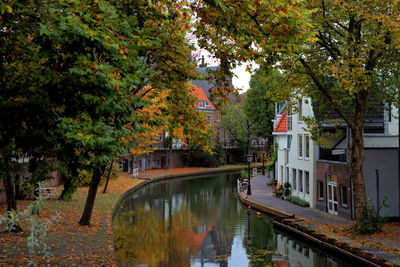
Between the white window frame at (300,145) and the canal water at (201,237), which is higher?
the white window frame at (300,145)

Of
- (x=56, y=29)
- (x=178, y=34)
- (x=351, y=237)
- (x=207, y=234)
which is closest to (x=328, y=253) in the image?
(x=351, y=237)

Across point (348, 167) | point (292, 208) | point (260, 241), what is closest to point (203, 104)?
point (292, 208)

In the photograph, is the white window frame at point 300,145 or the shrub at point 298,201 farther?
the white window frame at point 300,145

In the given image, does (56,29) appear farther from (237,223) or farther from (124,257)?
(237,223)

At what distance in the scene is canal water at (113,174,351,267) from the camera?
55.6 ft

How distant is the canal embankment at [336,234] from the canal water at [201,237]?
511mm

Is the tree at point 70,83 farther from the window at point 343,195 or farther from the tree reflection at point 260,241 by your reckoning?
the window at point 343,195

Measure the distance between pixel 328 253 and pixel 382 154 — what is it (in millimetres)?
8421

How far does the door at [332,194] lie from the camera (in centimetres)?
2566

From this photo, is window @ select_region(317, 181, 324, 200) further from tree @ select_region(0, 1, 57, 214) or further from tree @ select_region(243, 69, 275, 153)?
tree @ select_region(243, 69, 275, 153)

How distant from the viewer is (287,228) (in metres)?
22.2

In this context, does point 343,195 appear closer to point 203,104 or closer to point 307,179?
point 307,179

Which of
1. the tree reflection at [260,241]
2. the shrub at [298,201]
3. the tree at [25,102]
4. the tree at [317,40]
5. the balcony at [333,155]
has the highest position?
the tree at [317,40]

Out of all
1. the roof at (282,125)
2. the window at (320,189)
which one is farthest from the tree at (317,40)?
A: the roof at (282,125)
